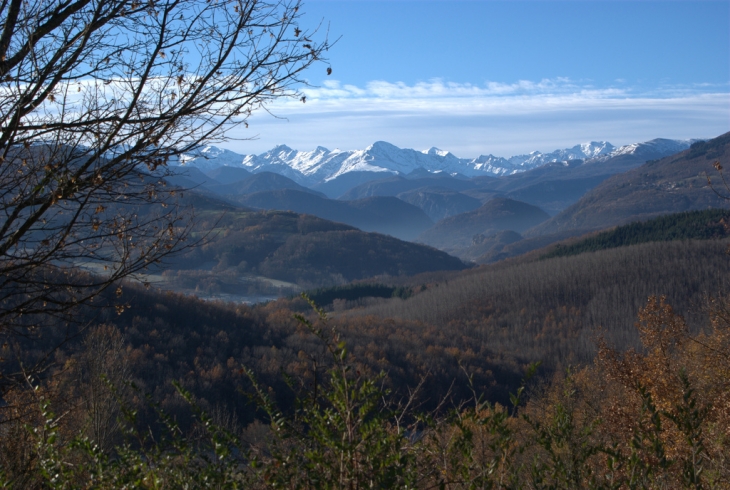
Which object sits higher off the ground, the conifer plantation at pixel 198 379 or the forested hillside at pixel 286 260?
the conifer plantation at pixel 198 379

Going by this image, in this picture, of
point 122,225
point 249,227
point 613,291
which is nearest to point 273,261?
point 249,227

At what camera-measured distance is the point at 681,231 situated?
123m

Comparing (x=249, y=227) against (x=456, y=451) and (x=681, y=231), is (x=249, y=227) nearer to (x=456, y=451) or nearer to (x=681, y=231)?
(x=681, y=231)

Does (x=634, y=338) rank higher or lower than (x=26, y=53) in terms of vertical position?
lower

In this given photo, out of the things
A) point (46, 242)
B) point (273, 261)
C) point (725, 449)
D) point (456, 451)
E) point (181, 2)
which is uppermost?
point (181, 2)

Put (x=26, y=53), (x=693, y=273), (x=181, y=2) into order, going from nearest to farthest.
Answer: (x=26, y=53) → (x=181, y=2) → (x=693, y=273)

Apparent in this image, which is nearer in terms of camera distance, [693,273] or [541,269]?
[693,273]

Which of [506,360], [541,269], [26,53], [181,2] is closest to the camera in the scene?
[26,53]

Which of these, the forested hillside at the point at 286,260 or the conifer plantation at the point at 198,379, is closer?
the conifer plantation at the point at 198,379

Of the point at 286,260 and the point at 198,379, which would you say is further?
the point at 286,260

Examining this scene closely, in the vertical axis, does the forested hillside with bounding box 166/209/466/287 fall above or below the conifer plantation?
below

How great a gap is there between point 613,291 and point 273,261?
107827mm

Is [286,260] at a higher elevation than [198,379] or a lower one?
lower

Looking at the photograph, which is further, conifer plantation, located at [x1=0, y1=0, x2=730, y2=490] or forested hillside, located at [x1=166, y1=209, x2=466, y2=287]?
forested hillside, located at [x1=166, y1=209, x2=466, y2=287]
